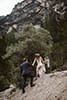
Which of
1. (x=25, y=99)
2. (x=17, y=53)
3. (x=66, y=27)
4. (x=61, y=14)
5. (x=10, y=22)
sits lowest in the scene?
(x=10, y=22)

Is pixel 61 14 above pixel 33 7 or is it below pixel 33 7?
above

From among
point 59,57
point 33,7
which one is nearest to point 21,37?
point 59,57

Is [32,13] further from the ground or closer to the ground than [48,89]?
closer to the ground

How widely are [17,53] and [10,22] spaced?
99.6 meters

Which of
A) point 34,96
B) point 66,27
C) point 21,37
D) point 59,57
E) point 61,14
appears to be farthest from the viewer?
point 61,14

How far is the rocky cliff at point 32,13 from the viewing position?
→ 102 metres

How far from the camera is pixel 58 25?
3435 inches

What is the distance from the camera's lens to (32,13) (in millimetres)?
130750

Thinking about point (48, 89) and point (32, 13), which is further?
point (32, 13)

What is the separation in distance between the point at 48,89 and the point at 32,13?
115897mm

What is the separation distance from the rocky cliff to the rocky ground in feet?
253

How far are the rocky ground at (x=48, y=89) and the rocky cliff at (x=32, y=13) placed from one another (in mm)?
77084

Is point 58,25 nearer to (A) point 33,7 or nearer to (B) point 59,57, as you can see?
(B) point 59,57

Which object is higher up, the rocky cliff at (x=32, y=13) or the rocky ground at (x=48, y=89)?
the rocky ground at (x=48, y=89)
